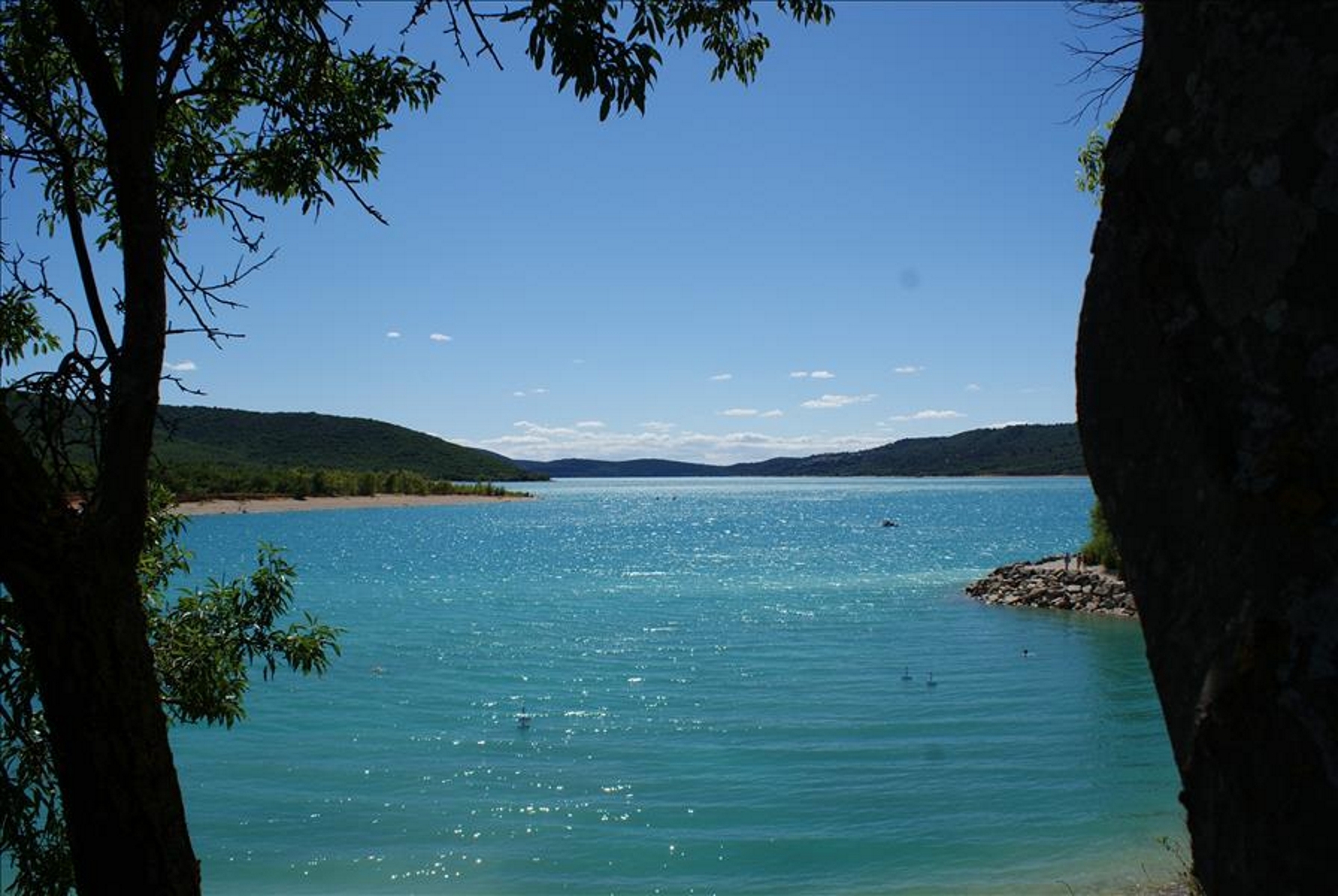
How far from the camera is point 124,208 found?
4324mm

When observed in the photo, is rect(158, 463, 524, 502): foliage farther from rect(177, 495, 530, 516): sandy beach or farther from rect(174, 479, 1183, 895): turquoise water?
rect(174, 479, 1183, 895): turquoise water

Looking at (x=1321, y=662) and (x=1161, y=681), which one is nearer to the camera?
(x=1321, y=662)

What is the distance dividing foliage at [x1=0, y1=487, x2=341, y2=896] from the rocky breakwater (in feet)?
118

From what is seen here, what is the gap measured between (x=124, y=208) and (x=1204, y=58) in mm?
4045

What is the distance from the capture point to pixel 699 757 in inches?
795

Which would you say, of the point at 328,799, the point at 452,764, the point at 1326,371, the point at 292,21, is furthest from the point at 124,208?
the point at 452,764

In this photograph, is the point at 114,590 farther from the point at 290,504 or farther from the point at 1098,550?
the point at 290,504

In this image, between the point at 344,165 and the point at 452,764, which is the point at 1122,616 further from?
the point at 344,165

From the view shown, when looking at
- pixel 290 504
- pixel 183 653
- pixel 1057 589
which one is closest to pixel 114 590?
pixel 183 653

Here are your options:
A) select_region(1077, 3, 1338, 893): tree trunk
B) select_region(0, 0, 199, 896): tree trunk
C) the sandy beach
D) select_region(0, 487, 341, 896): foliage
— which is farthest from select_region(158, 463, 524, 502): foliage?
select_region(1077, 3, 1338, 893): tree trunk

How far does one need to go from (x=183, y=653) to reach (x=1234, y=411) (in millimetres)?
7214

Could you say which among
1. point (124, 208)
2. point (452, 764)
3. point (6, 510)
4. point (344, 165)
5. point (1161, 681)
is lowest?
point (452, 764)

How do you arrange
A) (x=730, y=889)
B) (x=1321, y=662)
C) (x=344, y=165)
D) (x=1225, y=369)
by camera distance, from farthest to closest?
1. (x=730, y=889)
2. (x=344, y=165)
3. (x=1225, y=369)
4. (x=1321, y=662)

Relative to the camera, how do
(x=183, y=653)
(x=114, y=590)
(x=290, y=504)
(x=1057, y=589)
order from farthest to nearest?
(x=290, y=504) < (x=1057, y=589) < (x=183, y=653) < (x=114, y=590)
